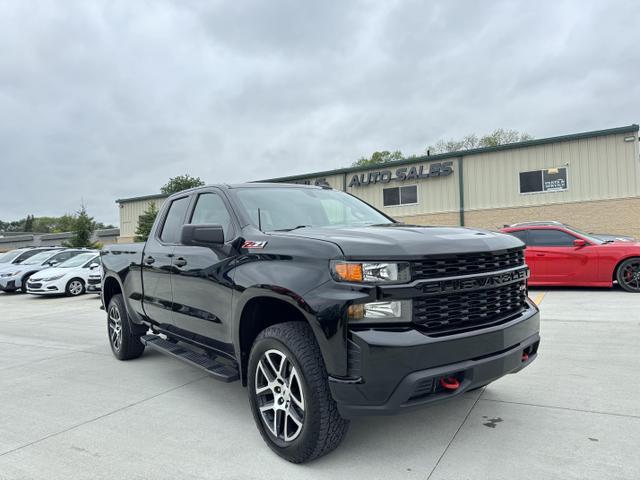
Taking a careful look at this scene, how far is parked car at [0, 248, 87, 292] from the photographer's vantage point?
16.8 meters

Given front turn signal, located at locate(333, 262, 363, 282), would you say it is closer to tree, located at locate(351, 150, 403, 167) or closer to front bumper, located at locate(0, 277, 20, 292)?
front bumper, located at locate(0, 277, 20, 292)

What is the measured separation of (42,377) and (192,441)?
110 inches

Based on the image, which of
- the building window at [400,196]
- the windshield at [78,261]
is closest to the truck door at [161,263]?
the windshield at [78,261]

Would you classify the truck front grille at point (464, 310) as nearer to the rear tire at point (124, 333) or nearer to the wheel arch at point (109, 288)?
the rear tire at point (124, 333)

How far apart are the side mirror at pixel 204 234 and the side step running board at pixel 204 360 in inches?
37.0

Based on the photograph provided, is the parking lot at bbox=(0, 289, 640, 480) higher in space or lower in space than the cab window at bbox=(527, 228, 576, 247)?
lower

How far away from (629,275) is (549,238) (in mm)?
1604

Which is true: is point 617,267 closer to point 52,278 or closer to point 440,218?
point 440,218

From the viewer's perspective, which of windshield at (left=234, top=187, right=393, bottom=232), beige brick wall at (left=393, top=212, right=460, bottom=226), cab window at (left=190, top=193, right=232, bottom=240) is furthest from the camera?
beige brick wall at (left=393, top=212, right=460, bottom=226)

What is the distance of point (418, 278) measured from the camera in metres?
2.67

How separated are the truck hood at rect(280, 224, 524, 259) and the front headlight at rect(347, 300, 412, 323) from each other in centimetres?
26

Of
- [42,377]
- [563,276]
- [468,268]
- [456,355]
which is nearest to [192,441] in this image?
[456,355]

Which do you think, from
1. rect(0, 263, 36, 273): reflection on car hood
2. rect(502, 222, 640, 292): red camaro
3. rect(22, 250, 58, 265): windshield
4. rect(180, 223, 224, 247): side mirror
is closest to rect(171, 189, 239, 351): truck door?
rect(180, 223, 224, 247): side mirror

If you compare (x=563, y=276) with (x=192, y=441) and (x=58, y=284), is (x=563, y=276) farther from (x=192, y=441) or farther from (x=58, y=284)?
(x=58, y=284)
